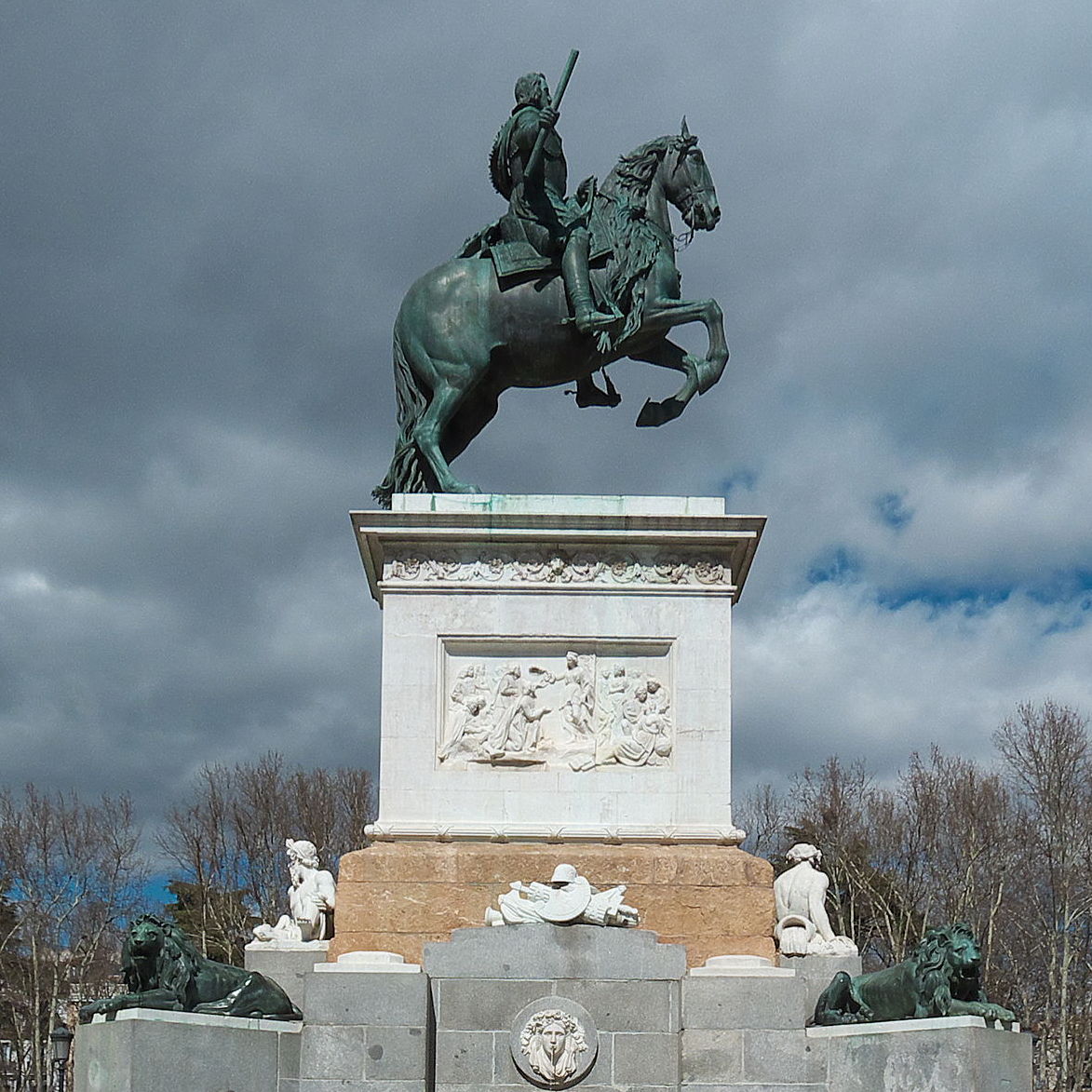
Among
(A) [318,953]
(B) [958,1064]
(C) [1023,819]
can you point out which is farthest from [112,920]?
(B) [958,1064]

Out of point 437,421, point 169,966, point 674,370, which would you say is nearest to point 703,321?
point 674,370

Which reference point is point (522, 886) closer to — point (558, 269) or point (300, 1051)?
point (300, 1051)

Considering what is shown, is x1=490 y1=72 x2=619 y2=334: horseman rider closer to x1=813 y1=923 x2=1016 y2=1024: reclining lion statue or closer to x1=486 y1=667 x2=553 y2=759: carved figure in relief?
x1=486 y1=667 x2=553 y2=759: carved figure in relief

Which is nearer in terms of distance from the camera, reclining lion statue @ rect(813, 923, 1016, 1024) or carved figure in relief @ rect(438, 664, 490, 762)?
reclining lion statue @ rect(813, 923, 1016, 1024)

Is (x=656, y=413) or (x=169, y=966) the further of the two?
(x=656, y=413)

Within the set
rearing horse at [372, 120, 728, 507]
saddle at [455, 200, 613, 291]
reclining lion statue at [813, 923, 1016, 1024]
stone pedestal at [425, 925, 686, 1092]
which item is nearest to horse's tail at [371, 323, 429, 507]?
rearing horse at [372, 120, 728, 507]

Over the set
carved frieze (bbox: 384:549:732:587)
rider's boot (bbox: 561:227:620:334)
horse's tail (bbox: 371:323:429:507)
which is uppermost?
rider's boot (bbox: 561:227:620:334)

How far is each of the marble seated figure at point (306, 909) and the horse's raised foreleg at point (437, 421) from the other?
13.0ft

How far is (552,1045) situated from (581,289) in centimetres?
718

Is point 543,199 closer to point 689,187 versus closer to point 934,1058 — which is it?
point 689,187

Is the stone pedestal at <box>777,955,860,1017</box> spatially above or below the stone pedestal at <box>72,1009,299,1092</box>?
above

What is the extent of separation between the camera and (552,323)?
59.1ft

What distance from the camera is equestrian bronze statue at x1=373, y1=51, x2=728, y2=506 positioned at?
17828 mm

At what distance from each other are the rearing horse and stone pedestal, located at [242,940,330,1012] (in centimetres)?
453
